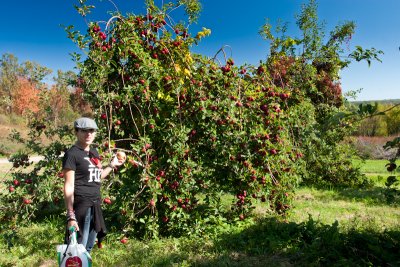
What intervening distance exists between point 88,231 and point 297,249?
91.7 inches

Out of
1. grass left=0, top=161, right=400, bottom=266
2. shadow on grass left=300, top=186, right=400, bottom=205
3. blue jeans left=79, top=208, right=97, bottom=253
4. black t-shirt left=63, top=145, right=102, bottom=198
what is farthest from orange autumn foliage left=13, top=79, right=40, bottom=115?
black t-shirt left=63, top=145, right=102, bottom=198

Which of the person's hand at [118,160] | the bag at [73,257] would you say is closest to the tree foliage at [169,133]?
the person's hand at [118,160]

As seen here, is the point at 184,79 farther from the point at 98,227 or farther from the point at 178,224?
the point at 98,227

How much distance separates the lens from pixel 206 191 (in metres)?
4.76

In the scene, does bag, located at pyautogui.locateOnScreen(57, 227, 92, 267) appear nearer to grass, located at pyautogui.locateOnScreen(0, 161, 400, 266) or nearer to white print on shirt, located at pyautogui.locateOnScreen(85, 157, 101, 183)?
white print on shirt, located at pyautogui.locateOnScreen(85, 157, 101, 183)

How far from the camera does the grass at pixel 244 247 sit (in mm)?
3537

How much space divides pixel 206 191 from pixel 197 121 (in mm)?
1045

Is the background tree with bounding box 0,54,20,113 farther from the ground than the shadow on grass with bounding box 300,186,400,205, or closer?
farther from the ground

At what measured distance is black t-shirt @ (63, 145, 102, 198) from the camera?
2935mm

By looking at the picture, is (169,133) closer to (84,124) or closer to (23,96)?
(84,124)

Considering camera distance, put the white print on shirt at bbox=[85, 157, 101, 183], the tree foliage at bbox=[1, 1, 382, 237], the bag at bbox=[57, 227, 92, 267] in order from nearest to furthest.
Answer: the bag at bbox=[57, 227, 92, 267] → the white print on shirt at bbox=[85, 157, 101, 183] → the tree foliage at bbox=[1, 1, 382, 237]

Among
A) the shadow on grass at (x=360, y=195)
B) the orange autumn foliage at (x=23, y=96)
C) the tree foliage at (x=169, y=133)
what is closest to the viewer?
the tree foliage at (x=169, y=133)

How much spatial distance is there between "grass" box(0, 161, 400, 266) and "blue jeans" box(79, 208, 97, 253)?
A: 1.49 feet

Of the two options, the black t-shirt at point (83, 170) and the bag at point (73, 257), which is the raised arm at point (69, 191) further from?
the bag at point (73, 257)
